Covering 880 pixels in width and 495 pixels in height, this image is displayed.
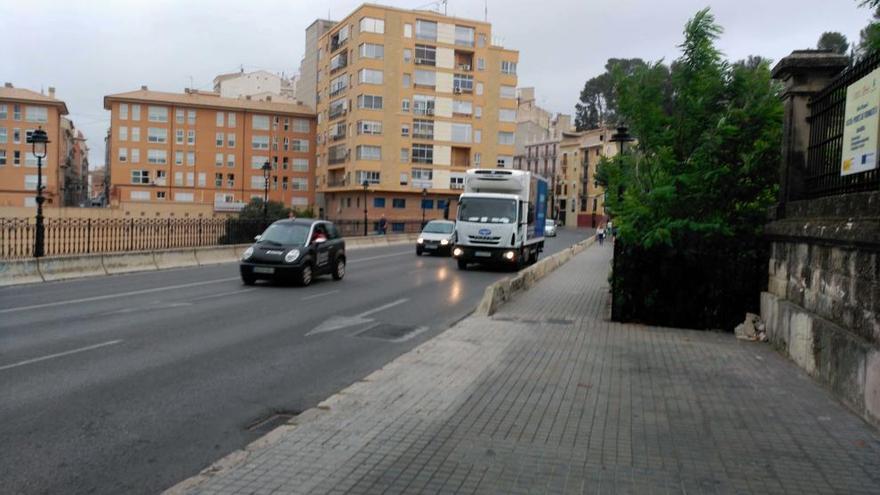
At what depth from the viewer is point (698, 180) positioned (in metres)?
12.2

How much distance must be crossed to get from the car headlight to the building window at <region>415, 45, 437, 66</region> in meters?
56.9

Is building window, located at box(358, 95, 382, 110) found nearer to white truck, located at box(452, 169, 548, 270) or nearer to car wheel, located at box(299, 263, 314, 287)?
white truck, located at box(452, 169, 548, 270)

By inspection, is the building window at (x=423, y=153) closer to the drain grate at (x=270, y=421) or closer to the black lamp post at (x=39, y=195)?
the black lamp post at (x=39, y=195)

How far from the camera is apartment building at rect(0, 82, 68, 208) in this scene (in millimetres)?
79562

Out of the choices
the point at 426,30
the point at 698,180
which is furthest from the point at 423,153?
the point at 698,180

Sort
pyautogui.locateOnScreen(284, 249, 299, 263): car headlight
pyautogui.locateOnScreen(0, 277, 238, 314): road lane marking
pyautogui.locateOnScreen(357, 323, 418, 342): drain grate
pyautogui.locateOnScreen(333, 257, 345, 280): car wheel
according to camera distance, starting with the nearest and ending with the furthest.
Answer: pyautogui.locateOnScreen(357, 323, 418, 342): drain grate < pyautogui.locateOnScreen(0, 277, 238, 314): road lane marking < pyautogui.locateOnScreen(284, 249, 299, 263): car headlight < pyautogui.locateOnScreen(333, 257, 345, 280): car wheel

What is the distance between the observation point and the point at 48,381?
7012 millimetres

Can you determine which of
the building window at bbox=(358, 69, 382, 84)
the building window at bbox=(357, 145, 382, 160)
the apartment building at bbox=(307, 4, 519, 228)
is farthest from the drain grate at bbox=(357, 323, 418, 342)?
the building window at bbox=(358, 69, 382, 84)

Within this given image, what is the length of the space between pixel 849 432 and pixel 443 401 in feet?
11.4

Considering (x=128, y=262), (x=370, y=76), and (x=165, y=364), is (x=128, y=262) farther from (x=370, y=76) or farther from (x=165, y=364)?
(x=370, y=76)

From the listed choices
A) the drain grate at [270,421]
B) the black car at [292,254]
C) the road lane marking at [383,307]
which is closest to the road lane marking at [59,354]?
the drain grate at [270,421]

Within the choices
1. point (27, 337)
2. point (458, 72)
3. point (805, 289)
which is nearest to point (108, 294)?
point (27, 337)

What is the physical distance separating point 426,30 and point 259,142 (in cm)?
2900

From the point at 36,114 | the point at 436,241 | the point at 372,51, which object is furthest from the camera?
the point at 36,114
